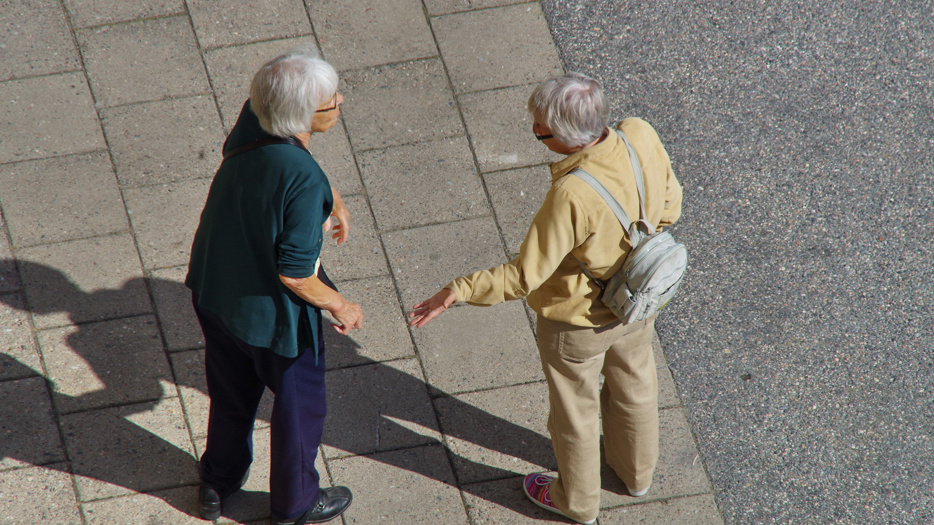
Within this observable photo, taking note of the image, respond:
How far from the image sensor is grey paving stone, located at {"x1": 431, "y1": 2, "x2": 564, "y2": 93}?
17.0 ft

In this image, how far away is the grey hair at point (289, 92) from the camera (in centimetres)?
255

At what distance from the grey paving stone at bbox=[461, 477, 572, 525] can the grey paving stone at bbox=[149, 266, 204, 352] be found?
1511 mm

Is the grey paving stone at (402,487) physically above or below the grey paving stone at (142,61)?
below

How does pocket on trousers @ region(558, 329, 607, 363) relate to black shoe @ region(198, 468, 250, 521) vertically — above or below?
above

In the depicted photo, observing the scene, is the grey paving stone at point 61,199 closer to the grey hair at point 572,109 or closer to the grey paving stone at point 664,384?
the grey hair at point 572,109

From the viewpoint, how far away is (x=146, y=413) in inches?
151

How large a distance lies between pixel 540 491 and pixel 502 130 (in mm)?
2194

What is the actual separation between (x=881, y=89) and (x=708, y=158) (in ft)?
4.45

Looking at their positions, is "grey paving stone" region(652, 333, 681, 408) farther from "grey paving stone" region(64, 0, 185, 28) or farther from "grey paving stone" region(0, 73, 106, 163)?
"grey paving stone" region(64, 0, 185, 28)

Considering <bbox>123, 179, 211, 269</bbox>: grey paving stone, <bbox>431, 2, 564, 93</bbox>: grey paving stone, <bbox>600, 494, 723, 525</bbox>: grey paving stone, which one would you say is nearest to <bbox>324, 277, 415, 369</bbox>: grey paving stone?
<bbox>123, 179, 211, 269</bbox>: grey paving stone

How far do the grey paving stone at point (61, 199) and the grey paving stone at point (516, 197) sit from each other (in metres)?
1.98

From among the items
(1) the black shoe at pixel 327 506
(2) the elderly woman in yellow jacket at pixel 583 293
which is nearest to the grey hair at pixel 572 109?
(2) the elderly woman in yellow jacket at pixel 583 293

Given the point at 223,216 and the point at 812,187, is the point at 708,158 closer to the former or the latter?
the point at 812,187

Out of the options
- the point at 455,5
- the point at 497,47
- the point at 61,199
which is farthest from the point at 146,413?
the point at 455,5
